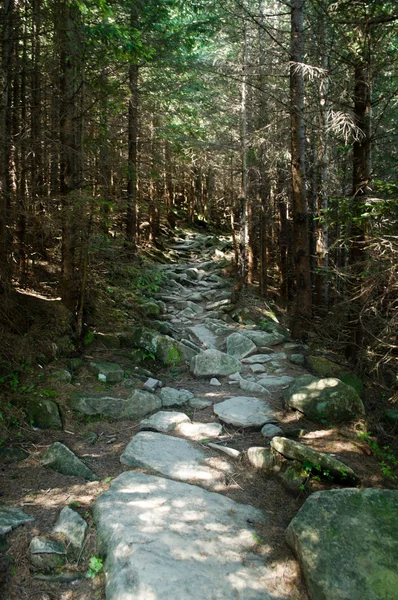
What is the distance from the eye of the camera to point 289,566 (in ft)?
9.77

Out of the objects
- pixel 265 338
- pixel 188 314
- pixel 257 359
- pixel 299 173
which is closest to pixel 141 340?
pixel 257 359

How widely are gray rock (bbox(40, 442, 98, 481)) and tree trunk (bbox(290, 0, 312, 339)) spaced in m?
5.84

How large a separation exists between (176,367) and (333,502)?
4451 millimetres

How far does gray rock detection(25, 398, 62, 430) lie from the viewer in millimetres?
4883

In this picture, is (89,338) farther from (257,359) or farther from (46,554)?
(46,554)

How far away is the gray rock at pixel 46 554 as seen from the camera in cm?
287

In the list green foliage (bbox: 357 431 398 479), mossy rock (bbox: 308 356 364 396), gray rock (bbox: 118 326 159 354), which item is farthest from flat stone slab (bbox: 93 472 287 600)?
gray rock (bbox: 118 326 159 354)

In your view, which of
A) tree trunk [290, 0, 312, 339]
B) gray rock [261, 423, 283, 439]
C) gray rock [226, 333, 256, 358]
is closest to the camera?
gray rock [261, 423, 283, 439]

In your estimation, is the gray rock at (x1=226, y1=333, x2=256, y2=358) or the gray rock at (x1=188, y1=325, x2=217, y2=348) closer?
the gray rock at (x1=226, y1=333, x2=256, y2=358)

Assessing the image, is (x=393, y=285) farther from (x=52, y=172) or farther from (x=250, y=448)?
(x=52, y=172)

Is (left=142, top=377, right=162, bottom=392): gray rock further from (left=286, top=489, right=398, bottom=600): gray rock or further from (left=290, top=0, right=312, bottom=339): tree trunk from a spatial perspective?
(left=290, top=0, right=312, bottom=339): tree trunk

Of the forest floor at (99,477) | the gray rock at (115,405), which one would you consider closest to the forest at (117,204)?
the forest floor at (99,477)

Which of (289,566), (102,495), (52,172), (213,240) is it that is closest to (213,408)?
(102,495)

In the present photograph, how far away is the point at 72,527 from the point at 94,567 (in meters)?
0.43
